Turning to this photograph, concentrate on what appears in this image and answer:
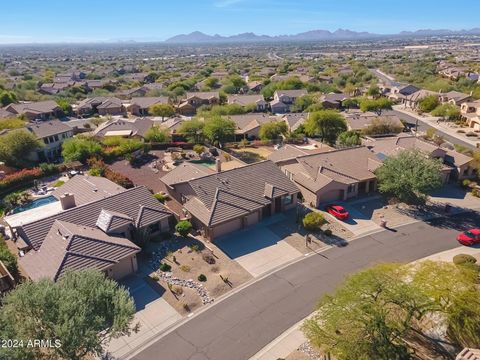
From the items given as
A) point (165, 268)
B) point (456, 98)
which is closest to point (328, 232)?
point (165, 268)

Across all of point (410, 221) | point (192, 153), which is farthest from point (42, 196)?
point (410, 221)

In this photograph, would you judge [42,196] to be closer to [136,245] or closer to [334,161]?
[136,245]

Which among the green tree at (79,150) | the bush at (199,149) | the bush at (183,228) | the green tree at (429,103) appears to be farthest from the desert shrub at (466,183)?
the green tree at (79,150)

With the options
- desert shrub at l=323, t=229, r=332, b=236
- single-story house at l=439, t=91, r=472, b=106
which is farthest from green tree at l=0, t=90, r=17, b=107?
single-story house at l=439, t=91, r=472, b=106

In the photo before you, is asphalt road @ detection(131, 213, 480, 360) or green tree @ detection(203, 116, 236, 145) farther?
green tree @ detection(203, 116, 236, 145)

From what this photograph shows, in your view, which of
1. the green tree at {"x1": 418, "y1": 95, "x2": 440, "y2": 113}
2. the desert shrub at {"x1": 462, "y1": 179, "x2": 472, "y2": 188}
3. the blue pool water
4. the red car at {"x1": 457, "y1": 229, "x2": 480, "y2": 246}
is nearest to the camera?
the red car at {"x1": 457, "y1": 229, "x2": 480, "y2": 246}

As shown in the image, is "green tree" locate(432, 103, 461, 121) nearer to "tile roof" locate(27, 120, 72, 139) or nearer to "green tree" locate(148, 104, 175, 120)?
"green tree" locate(148, 104, 175, 120)

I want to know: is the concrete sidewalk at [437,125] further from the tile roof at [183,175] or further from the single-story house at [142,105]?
the single-story house at [142,105]

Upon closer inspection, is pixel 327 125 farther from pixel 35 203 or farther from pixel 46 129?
pixel 46 129
